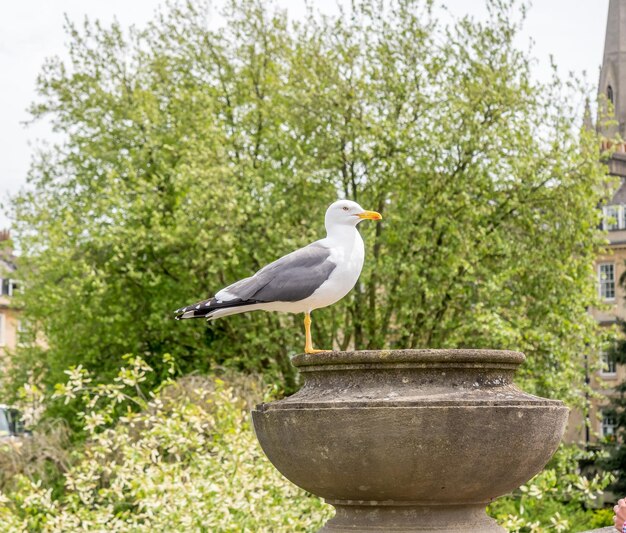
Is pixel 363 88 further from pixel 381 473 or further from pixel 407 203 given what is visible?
pixel 381 473

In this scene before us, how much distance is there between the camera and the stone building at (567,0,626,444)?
2227 cm

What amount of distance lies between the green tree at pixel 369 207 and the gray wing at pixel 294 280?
42.5 feet

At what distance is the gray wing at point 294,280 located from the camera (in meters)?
5.72

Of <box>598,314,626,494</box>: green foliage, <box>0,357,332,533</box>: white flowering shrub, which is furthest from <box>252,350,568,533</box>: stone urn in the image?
<box>598,314,626,494</box>: green foliage

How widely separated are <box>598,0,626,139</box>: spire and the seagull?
72129mm

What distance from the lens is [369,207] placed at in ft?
67.5

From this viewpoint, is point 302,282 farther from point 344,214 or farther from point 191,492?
point 191,492

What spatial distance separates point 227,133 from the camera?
2267 cm

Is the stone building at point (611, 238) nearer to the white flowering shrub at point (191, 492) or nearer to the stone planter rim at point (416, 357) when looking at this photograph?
the white flowering shrub at point (191, 492)

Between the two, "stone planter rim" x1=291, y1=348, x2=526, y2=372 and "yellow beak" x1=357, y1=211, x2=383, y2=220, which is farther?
"yellow beak" x1=357, y1=211, x2=383, y2=220

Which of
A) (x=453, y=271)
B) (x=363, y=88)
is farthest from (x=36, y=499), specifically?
(x=363, y=88)

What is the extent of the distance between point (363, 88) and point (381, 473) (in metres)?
16.0

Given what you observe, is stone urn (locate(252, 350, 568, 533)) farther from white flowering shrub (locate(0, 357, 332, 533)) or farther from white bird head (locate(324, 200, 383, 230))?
white flowering shrub (locate(0, 357, 332, 533))

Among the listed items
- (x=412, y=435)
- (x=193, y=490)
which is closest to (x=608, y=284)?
(x=193, y=490)
